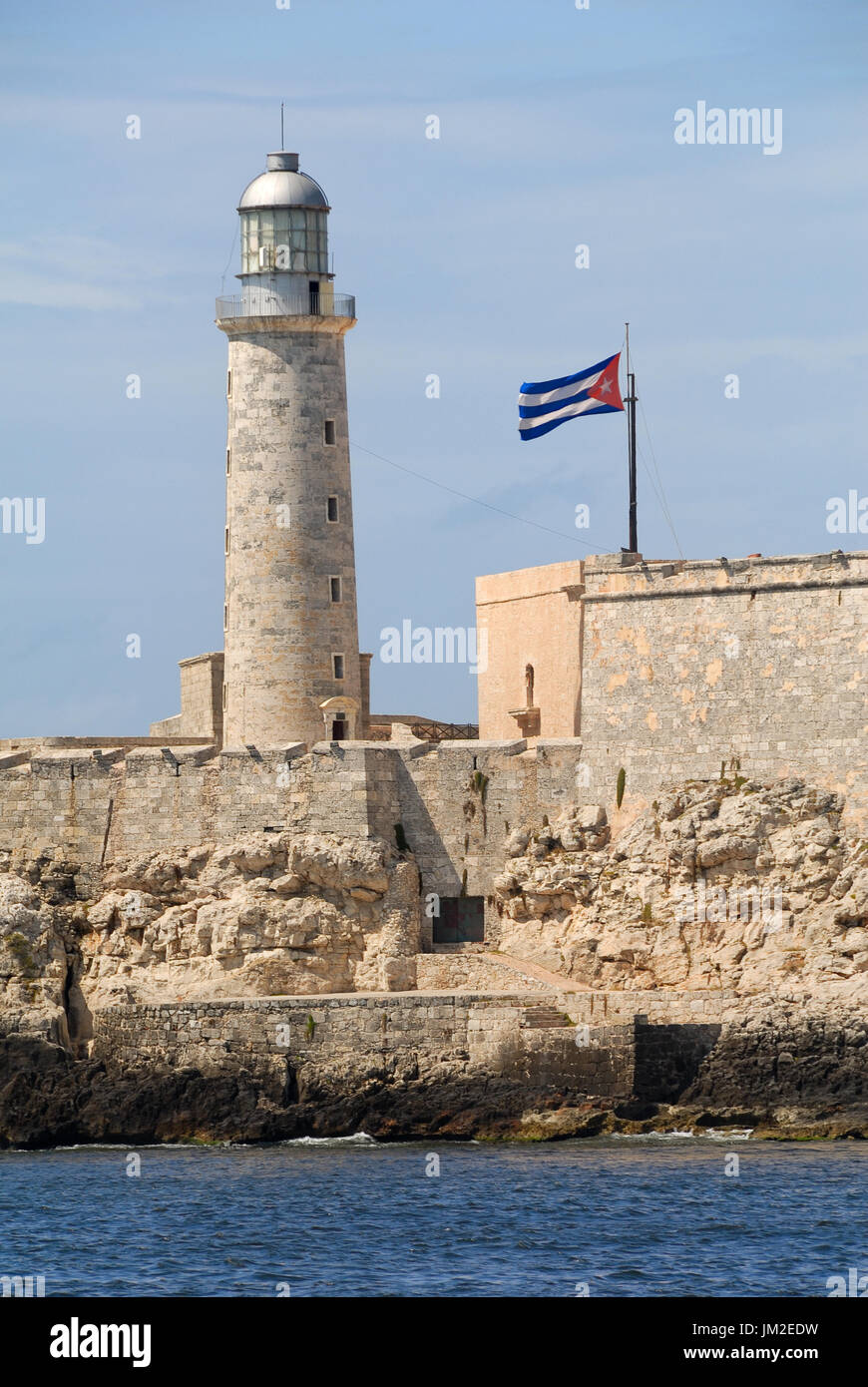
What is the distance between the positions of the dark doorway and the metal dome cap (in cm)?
1227

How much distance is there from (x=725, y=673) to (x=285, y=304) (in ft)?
33.4

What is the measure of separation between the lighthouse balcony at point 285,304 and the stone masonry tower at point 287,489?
2cm

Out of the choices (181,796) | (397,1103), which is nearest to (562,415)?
(181,796)

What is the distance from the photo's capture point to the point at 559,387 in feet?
133

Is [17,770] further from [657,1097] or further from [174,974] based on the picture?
[657,1097]

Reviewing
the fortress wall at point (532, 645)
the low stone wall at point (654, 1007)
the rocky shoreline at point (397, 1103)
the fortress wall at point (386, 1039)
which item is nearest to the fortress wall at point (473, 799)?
the fortress wall at point (532, 645)

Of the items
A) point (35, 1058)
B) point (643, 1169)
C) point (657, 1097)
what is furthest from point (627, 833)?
point (35, 1058)

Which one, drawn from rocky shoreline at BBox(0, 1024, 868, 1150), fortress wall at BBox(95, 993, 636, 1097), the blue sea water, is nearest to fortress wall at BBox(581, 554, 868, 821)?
rocky shoreline at BBox(0, 1024, 868, 1150)

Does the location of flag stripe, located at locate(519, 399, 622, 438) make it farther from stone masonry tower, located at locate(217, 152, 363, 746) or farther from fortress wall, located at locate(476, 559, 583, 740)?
stone masonry tower, located at locate(217, 152, 363, 746)

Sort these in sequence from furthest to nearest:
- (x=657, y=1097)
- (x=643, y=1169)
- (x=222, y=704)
Answer: (x=222, y=704) → (x=657, y=1097) → (x=643, y=1169)

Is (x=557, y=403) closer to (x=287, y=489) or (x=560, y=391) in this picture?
(x=560, y=391)

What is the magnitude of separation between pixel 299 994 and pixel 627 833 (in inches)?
229

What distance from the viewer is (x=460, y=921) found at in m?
40.9
